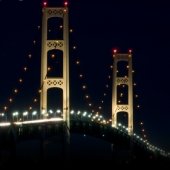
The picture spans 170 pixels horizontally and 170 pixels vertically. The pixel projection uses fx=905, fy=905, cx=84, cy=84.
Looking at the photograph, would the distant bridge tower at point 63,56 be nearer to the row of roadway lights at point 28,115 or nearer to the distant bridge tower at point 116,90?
the row of roadway lights at point 28,115

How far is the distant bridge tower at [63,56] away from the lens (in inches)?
1672

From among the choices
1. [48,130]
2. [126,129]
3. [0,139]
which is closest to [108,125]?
[126,129]

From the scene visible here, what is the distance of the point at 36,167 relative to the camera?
24.8 metres

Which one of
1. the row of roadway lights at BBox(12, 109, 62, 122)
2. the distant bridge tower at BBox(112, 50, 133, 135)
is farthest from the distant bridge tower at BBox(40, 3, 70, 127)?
the distant bridge tower at BBox(112, 50, 133, 135)

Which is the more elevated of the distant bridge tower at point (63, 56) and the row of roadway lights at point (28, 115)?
the distant bridge tower at point (63, 56)

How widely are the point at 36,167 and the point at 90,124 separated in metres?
27.6

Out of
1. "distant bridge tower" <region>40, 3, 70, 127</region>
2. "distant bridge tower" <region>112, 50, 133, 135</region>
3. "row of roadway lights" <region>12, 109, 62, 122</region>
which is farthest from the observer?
"distant bridge tower" <region>112, 50, 133, 135</region>

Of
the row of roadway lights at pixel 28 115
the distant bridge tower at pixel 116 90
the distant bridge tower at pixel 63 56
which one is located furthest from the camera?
the distant bridge tower at pixel 116 90

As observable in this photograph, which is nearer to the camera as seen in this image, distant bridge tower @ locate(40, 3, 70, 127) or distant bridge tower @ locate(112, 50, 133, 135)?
distant bridge tower @ locate(40, 3, 70, 127)

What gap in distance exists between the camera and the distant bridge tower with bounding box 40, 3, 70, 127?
42469 millimetres

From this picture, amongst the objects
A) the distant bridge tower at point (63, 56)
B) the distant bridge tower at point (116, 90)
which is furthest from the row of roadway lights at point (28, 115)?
the distant bridge tower at point (116, 90)

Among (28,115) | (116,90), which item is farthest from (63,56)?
(116,90)

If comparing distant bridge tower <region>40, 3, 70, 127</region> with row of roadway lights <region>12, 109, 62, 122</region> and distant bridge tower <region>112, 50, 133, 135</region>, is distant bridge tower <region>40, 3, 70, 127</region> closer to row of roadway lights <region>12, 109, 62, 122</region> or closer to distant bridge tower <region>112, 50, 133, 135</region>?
row of roadway lights <region>12, 109, 62, 122</region>

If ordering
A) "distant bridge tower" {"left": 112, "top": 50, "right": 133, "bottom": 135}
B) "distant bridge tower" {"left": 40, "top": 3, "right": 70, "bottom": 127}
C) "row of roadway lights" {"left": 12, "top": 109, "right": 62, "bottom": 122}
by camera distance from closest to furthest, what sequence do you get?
1. "row of roadway lights" {"left": 12, "top": 109, "right": 62, "bottom": 122}
2. "distant bridge tower" {"left": 40, "top": 3, "right": 70, "bottom": 127}
3. "distant bridge tower" {"left": 112, "top": 50, "right": 133, "bottom": 135}
